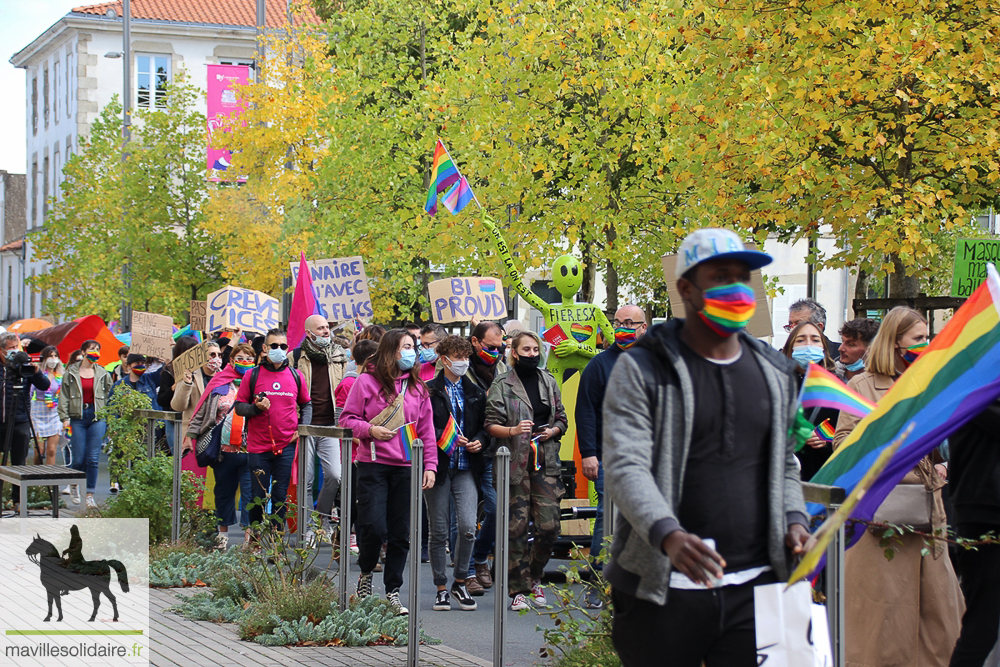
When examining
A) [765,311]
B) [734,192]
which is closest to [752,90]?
[734,192]

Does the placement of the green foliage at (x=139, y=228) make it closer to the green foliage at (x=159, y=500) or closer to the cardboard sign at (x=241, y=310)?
the cardboard sign at (x=241, y=310)

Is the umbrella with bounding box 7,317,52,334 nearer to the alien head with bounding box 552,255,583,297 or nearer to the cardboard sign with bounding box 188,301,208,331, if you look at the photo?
the cardboard sign with bounding box 188,301,208,331

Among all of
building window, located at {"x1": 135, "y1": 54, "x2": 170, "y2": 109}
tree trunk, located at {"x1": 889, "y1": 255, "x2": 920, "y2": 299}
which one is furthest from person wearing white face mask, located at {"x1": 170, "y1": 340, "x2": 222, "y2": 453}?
building window, located at {"x1": 135, "y1": 54, "x2": 170, "y2": 109}

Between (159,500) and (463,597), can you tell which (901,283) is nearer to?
(463,597)

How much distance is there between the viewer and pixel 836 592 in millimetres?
4195

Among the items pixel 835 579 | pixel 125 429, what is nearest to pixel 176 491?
pixel 125 429

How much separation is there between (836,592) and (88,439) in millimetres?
13059

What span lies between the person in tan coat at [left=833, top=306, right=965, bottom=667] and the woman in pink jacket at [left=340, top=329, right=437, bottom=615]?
10.8ft

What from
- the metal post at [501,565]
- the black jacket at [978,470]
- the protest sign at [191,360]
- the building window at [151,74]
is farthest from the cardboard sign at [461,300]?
the building window at [151,74]

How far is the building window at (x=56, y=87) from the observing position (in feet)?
210

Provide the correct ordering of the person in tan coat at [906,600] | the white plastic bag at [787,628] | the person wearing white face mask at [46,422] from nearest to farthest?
the white plastic bag at [787,628] → the person in tan coat at [906,600] → the person wearing white face mask at [46,422]

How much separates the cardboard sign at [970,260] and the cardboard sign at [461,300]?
19.4 feet

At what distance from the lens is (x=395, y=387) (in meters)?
8.66

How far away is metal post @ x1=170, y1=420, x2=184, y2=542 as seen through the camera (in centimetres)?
1029
